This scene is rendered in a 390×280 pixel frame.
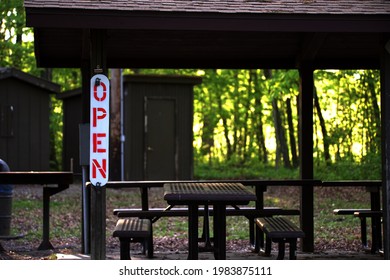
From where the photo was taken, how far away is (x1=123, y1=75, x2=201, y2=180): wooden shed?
850 inches

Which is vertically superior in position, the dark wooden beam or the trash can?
the dark wooden beam

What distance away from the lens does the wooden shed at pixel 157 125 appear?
850 inches

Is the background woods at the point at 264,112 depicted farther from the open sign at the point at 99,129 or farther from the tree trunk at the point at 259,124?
the open sign at the point at 99,129

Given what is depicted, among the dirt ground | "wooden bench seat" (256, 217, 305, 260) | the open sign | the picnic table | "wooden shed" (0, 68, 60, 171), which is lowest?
the dirt ground

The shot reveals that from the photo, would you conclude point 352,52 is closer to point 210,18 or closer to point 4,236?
point 210,18

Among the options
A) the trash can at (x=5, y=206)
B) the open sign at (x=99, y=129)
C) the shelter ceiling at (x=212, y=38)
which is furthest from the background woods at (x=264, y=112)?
the open sign at (x=99, y=129)

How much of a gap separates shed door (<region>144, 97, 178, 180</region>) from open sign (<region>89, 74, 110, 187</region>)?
14027mm

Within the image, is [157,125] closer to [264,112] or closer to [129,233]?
[129,233]

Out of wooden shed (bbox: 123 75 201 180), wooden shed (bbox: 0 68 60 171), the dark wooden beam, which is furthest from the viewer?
wooden shed (bbox: 123 75 201 180)

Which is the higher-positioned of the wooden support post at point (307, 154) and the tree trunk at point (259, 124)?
the tree trunk at point (259, 124)

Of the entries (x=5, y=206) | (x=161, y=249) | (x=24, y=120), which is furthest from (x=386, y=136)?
(x=24, y=120)

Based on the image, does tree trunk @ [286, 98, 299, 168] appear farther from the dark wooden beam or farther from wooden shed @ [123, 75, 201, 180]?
the dark wooden beam

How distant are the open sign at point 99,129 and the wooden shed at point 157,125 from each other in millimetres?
13932

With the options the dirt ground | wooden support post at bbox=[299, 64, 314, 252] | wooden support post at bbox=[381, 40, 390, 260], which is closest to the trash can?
the dirt ground
